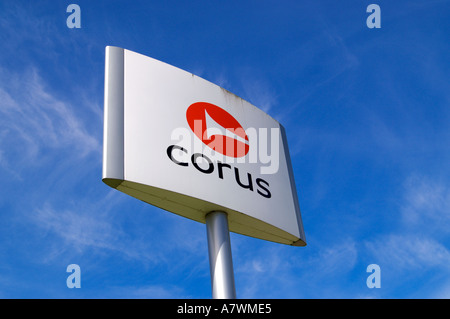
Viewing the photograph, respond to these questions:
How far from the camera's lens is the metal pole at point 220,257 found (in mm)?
5730

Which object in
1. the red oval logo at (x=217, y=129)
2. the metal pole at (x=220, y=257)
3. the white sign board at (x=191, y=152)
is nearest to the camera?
the metal pole at (x=220, y=257)

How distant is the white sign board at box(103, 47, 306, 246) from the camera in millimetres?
5934

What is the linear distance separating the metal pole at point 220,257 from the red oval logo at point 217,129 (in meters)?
1.04

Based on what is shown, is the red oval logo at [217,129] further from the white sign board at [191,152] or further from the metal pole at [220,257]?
the metal pole at [220,257]

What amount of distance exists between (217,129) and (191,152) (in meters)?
0.78

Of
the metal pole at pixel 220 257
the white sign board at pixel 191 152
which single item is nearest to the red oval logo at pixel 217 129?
the white sign board at pixel 191 152

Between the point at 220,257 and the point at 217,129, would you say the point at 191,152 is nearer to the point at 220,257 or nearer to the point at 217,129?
the point at 217,129

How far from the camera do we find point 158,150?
6.13 metres

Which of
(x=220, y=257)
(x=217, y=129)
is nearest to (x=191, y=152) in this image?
(x=217, y=129)

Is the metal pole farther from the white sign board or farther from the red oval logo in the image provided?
the red oval logo
